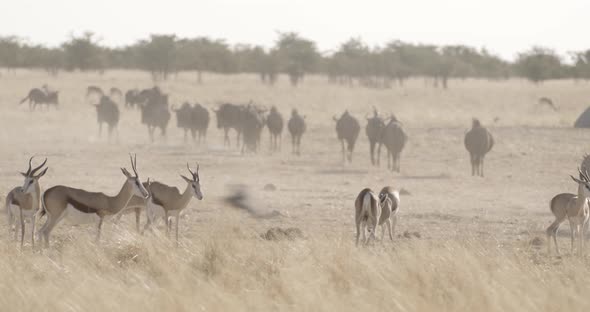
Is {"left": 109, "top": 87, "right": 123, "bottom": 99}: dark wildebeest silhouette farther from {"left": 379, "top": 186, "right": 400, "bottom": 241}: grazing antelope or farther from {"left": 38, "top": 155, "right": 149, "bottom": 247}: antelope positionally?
{"left": 38, "top": 155, "right": 149, "bottom": 247}: antelope

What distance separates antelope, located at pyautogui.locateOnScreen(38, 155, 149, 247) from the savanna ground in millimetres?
285

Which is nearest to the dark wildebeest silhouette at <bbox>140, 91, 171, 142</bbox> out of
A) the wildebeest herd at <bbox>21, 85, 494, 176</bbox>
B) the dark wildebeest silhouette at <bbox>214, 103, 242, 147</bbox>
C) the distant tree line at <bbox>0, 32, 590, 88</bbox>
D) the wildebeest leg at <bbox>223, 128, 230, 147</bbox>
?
the wildebeest herd at <bbox>21, 85, 494, 176</bbox>

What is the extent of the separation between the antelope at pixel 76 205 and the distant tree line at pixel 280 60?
58182mm

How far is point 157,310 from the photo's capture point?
312 inches

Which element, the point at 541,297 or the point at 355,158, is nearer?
the point at 541,297

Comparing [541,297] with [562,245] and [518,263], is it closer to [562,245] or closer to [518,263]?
[518,263]

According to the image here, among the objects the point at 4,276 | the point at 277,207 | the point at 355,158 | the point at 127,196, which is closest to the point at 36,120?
the point at 355,158

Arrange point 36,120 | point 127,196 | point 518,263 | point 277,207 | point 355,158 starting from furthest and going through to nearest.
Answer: point 36,120
point 355,158
point 277,207
point 127,196
point 518,263

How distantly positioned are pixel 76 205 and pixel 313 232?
10.3 ft

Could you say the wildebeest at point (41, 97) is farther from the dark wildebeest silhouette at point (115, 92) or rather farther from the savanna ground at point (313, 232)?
the dark wildebeest silhouette at point (115, 92)

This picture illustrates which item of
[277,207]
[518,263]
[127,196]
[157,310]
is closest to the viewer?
[157,310]

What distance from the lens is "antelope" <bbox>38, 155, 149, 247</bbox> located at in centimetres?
1259

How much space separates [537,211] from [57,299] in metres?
11.5

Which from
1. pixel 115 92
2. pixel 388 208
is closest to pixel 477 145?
pixel 388 208
